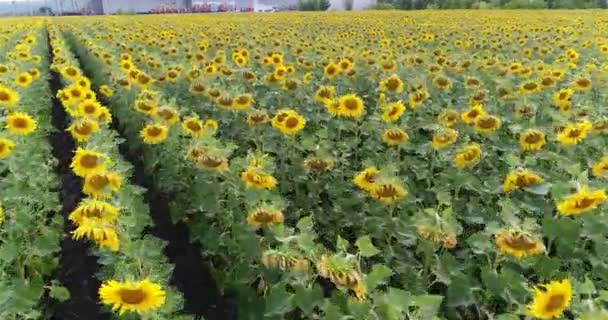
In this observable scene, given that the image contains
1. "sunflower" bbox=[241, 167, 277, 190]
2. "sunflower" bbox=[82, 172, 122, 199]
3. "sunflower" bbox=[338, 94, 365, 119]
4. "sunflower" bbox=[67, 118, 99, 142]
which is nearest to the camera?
"sunflower" bbox=[82, 172, 122, 199]

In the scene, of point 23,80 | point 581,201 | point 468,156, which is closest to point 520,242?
point 581,201

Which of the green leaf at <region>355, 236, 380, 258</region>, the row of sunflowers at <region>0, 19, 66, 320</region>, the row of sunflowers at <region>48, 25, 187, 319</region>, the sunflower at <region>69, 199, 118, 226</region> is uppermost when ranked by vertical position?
the green leaf at <region>355, 236, 380, 258</region>

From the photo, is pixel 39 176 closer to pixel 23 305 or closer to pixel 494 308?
pixel 23 305

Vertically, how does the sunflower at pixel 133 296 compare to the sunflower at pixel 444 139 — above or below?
below

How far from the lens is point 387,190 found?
2.62 metres

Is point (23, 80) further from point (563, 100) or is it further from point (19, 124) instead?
point (563, 100)

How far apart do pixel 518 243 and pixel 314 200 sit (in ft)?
5.49

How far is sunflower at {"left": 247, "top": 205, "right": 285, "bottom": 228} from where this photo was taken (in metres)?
2.49

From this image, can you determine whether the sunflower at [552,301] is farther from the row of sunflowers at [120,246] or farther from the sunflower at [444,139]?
the sunflower at [444,139]

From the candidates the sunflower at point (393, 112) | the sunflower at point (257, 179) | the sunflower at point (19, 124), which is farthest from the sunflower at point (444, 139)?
the sunflower at point (19, 124)

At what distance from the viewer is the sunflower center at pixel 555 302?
5.67 ft

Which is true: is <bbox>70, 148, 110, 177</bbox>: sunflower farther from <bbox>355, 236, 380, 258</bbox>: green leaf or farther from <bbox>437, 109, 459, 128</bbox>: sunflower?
<bbox>437, 109, 459, 128</bbox>: sunflower

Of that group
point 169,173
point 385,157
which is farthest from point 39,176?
point 385,157

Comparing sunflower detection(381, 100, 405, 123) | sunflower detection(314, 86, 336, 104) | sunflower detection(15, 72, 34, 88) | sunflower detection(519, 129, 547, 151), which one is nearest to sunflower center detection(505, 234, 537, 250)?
sunflower detection(519, 129, 547, 151)
